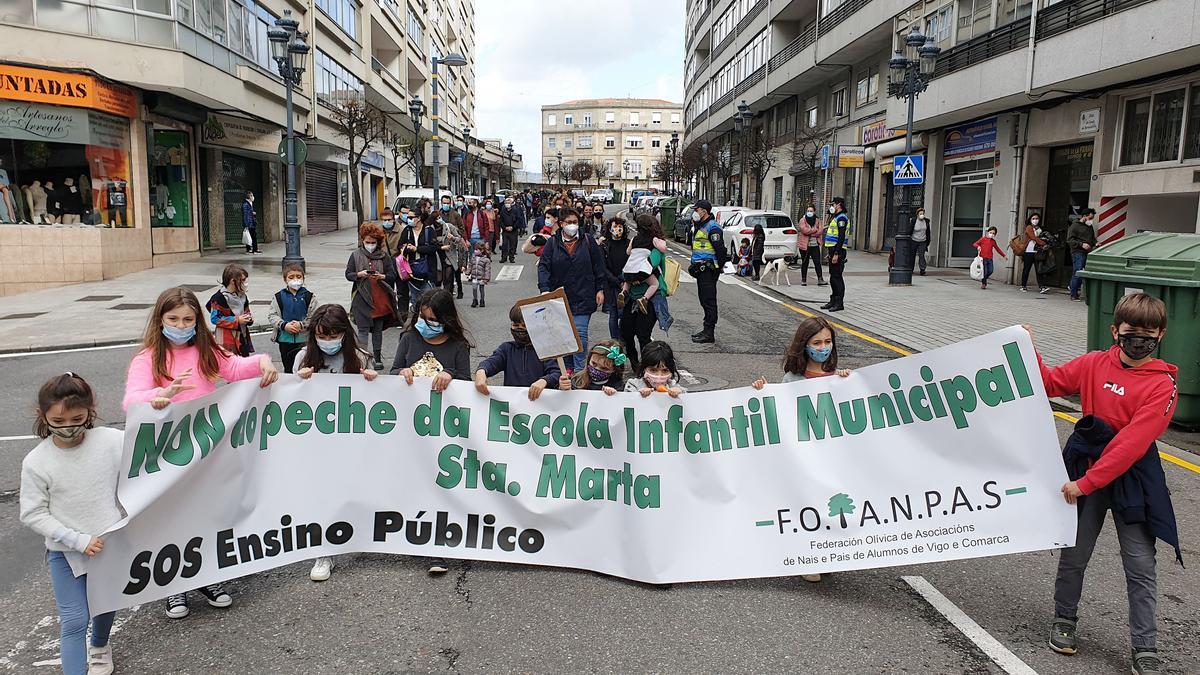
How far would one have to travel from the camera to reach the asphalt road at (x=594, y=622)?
3.70 meters

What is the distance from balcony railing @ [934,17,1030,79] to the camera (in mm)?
19562

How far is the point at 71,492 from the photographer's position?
3355 mm

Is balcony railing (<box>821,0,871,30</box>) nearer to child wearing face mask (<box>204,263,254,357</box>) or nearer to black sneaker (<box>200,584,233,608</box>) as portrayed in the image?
child wearing face mask (<box>204,263,254,357</box>)

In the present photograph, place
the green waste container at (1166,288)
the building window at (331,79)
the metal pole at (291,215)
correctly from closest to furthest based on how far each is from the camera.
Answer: the green waste container at (1166,288)
the metal pole at (291,215)
the building window at (331,79)

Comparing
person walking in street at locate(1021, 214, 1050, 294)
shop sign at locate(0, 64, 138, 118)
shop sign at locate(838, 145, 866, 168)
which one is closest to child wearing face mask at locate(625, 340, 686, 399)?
person walking in street at locate(1021, 214, 1050, 294)

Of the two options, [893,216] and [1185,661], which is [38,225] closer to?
[1185,661]

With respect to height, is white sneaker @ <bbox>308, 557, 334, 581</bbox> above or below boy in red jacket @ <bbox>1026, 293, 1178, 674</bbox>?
below

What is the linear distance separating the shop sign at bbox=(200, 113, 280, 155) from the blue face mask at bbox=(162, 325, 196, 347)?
2331cm

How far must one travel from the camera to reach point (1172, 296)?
7324 mm

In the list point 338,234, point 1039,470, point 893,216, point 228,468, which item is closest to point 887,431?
point 1039,470

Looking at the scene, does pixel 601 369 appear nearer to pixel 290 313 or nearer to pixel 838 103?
pixel 290 313

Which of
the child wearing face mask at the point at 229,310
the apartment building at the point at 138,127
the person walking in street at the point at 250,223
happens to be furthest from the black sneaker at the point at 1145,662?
the person walking in street at the point at 250,223

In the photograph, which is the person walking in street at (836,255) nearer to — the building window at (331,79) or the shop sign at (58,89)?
the shop sign at (58,89)

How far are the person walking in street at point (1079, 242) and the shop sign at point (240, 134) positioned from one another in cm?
2216
